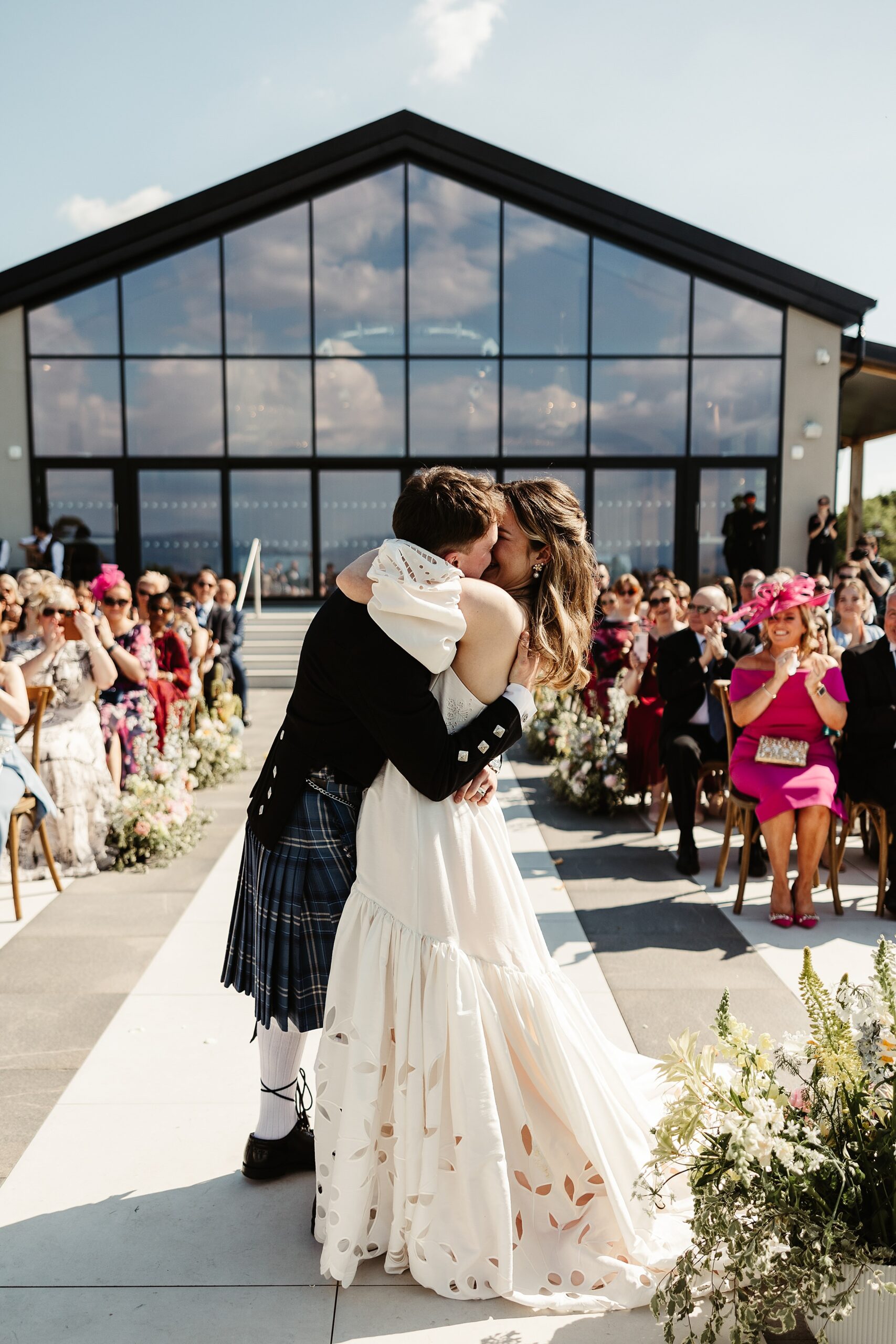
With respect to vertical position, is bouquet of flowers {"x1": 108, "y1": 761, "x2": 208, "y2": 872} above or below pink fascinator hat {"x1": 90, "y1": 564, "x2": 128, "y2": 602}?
below

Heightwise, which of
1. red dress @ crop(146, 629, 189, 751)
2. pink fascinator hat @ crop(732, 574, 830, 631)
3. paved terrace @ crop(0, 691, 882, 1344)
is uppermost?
pink fascinator hat @ crop(732, 574, 830, 631)

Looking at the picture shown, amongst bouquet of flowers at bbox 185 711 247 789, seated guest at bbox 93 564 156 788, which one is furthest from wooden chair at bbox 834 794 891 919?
bouquet of flowers at bbox 185 711 247 789

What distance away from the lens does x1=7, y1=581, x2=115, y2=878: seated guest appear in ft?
19.3

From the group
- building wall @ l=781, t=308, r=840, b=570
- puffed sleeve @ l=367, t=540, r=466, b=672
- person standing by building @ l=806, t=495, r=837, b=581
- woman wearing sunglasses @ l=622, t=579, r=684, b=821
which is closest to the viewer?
puffed sleeve @ l=367, t=540, r=466, b=672

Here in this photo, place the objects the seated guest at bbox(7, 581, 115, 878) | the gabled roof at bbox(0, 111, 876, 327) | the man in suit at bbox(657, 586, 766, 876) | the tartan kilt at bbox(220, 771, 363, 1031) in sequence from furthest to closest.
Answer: the gabled roof at bbox(0, 111, 876, 327) → the man in suit at bbox(657, 586, 766, 876) → the seated guest at bbox(7, 581, 115, 878) → the tartan kilt at bbox(220, 771, 363, 1031)

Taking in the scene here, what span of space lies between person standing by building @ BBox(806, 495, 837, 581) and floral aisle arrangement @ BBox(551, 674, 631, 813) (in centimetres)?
900

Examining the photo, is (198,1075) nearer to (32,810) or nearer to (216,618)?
(32,810)

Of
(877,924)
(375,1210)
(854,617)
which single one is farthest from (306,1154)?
(854,617)

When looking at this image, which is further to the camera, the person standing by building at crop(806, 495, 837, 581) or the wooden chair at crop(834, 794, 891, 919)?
the person standing by building at crop(806, 495, 837, 581)

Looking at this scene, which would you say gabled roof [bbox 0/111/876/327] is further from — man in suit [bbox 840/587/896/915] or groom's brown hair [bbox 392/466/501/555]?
groom's brown hair [bbox 392/466/501/555]

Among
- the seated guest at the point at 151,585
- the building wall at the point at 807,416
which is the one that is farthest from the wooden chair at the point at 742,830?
the building wall at the point at 807,416

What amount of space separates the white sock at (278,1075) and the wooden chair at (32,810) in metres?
2.74

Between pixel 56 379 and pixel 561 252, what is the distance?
324 inches

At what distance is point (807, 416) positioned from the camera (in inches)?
647
